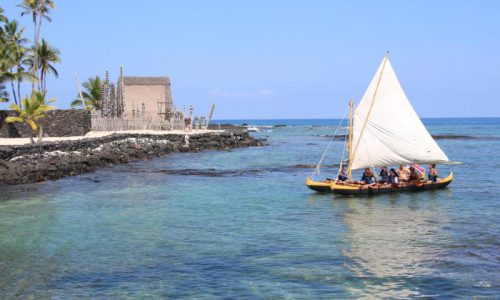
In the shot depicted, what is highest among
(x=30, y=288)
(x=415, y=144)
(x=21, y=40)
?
(x=21, y=40)

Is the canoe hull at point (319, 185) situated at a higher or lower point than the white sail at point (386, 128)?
lower

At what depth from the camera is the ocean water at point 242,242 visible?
37.2 ft

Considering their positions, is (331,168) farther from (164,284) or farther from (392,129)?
(164,284)

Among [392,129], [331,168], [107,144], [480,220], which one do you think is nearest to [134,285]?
[480,220]

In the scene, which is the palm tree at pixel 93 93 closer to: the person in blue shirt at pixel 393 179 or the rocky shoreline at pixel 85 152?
the rocky shoreline at pixel 85 152

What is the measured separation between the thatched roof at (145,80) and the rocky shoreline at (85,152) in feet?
31.4

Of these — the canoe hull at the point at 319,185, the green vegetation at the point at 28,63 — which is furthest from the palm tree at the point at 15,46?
the canoe hull at the point at 319,185

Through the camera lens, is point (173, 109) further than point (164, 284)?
Yes

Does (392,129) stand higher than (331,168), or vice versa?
(392,129)

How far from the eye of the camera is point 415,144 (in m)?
23.6

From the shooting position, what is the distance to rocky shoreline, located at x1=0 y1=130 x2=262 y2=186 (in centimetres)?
2759

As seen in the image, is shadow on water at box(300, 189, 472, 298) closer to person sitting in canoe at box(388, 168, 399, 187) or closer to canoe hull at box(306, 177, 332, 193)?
canoe hull at box(306, 177, 332, 193)

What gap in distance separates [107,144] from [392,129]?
23835mm

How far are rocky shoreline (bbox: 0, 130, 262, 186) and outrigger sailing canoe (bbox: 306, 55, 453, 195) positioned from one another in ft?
44.8
